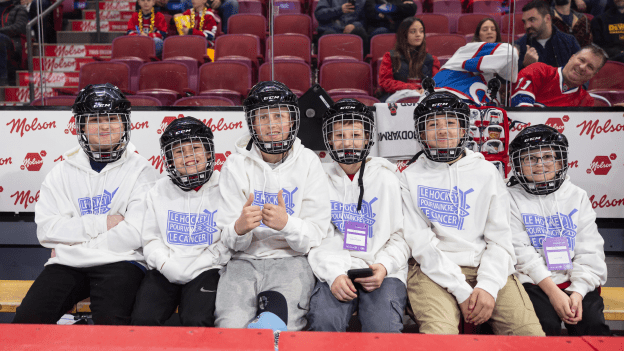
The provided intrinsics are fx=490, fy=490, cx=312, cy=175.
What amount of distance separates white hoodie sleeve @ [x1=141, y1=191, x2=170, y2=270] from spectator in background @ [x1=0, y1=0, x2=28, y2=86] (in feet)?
8.77

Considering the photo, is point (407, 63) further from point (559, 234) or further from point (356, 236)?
point (356, 236)

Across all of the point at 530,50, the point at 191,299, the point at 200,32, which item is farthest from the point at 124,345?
the point at 200,32

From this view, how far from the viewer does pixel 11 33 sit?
441 centimetres

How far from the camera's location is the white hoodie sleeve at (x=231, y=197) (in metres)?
2.36

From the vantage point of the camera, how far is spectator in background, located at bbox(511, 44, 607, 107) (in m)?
3.61

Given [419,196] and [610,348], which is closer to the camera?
[610,348]

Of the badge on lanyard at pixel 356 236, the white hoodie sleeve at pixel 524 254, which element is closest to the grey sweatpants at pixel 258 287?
the badge on lanyard at pixel 356 236

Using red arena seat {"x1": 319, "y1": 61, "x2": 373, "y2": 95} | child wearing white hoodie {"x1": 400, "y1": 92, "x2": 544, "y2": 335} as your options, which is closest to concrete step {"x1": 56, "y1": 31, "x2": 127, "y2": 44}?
red arena seat {"x1": 319, "y1": 61, "x2": 373, "y2": 95}

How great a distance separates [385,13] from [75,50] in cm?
302

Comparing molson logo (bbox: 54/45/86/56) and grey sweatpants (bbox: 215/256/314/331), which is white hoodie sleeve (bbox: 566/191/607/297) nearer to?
grey sweatpants (bbox: 215/256/314/331)

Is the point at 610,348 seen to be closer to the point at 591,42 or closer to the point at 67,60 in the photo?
the point at 591,42

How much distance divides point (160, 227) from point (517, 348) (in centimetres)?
181

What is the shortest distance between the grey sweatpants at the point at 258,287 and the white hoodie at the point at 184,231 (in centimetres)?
13

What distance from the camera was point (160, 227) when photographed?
A: 96.8 inches
